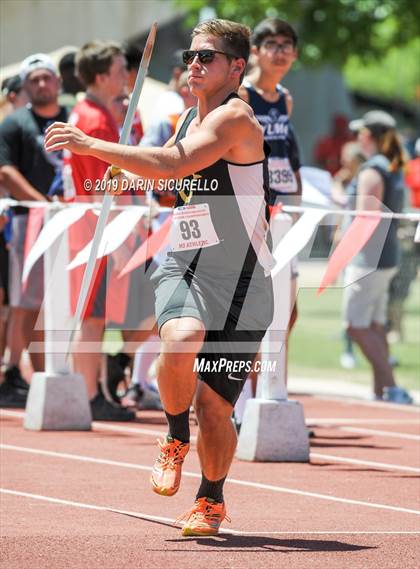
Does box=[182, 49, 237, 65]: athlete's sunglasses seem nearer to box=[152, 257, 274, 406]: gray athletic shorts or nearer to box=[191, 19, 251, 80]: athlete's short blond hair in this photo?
box=[191, 19, 251, 80]: athlete's short blond hair

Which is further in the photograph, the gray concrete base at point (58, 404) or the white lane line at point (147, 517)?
the gray concrete base at point (58, 404)

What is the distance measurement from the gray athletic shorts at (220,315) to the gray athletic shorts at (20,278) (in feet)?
14.9

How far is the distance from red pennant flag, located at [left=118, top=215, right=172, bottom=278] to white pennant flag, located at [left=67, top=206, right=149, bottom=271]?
160mm

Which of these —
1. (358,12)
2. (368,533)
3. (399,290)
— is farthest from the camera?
(358,12)

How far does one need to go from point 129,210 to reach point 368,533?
375 centimetres

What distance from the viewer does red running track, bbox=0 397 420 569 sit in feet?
19.9

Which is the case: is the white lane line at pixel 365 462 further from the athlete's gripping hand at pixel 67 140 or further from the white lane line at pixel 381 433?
the athlete's gripping hand at pixel 67 140

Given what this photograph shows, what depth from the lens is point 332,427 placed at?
1098 centimetres

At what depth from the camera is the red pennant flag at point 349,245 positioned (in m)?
9.34

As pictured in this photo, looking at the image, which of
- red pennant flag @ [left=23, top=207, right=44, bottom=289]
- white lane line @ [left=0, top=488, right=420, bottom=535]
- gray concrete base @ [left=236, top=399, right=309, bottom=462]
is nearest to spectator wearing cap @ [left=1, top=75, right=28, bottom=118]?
red pennant flag @ [left=23, top=207, right=44, bottom=289]

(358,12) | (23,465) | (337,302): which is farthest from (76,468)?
(358,12)

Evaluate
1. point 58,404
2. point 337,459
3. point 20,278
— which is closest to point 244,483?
point 337,459

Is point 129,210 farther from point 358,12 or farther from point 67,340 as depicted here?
point 358,12

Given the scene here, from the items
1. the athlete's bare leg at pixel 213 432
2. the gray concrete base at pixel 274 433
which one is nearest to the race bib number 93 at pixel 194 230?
the athlete's bare leg at pixel 213 432
